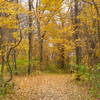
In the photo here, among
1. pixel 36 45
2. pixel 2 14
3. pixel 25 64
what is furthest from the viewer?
pixel 36 45

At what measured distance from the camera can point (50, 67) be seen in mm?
22422

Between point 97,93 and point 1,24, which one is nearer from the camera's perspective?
point 97,93

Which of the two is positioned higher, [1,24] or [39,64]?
[1,24]

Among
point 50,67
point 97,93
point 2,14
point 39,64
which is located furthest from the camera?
point 50,67

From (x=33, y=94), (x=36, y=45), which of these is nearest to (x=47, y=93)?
(x=33, y=94)

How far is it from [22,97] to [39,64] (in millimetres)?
12586

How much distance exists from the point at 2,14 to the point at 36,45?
→ 1506 cm

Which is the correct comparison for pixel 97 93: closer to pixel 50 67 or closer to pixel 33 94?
pixel 33 94

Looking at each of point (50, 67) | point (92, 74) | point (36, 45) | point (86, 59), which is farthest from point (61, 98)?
point (36, 45)

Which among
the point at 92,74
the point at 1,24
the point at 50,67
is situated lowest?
the point at 50,67

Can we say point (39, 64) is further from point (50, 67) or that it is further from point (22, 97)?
point (22, 97)

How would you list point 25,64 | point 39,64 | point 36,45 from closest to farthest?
point 25,64
point 39,64
point 36,45

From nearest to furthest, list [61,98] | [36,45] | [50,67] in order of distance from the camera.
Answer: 1. [61,98]
2. [50,67]
3. [36,45]

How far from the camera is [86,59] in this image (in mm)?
10500
